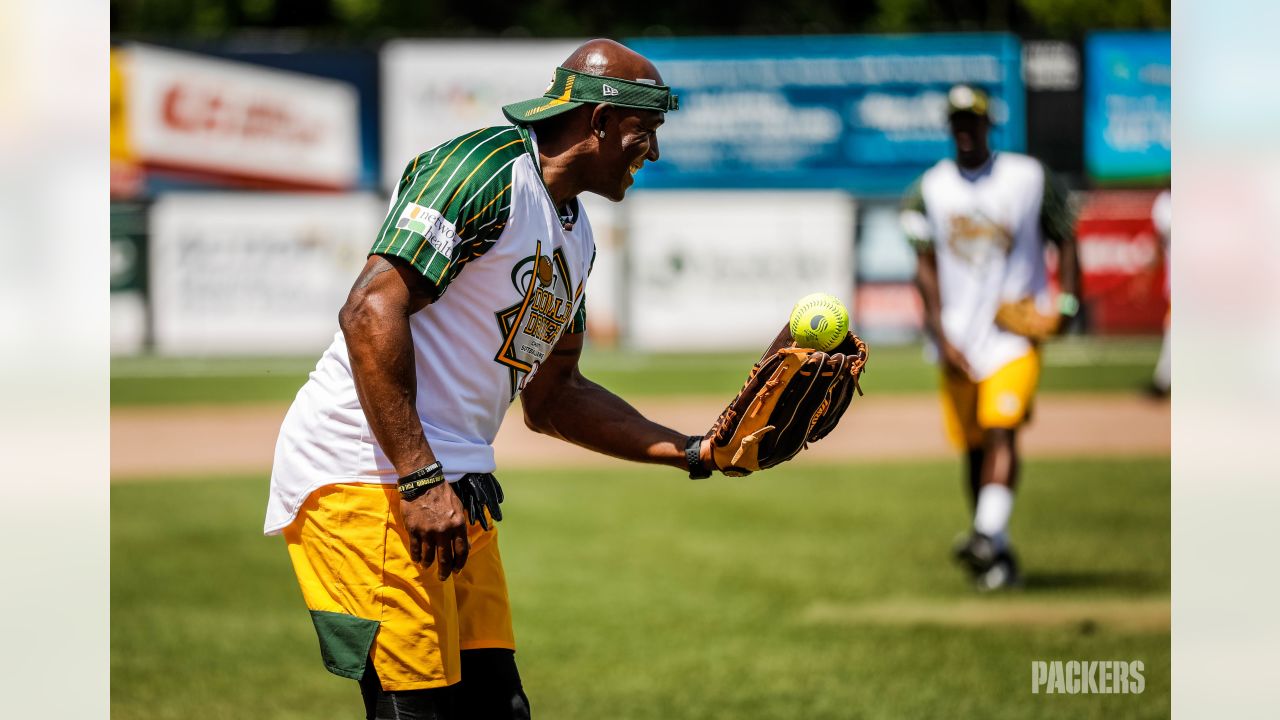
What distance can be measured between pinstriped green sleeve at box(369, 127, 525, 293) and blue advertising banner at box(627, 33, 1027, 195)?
21.3 metres

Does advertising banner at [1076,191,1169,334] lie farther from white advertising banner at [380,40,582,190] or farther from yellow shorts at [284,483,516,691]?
yellow shorts at [284,483,516,691]

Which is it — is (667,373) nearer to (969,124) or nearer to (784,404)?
(969,124)

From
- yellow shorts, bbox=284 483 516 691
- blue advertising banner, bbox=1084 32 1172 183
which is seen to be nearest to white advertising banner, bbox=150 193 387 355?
blue advertising banner, bbox=1084 32 1172 183

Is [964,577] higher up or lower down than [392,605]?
lower down

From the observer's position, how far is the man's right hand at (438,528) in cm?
365

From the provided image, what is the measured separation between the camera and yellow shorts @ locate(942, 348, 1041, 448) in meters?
8.73

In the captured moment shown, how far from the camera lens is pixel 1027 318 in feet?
28.9

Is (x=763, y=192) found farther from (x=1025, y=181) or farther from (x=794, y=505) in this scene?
(x=1025, y=181)

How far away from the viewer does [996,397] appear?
8758 millimetres

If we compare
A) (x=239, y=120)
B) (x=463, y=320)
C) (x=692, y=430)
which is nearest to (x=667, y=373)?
(x=692, y=430)

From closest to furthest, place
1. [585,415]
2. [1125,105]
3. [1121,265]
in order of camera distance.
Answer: [585,415] → [1121,265] → [1125,105]

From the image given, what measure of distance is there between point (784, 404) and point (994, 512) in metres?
4.67
